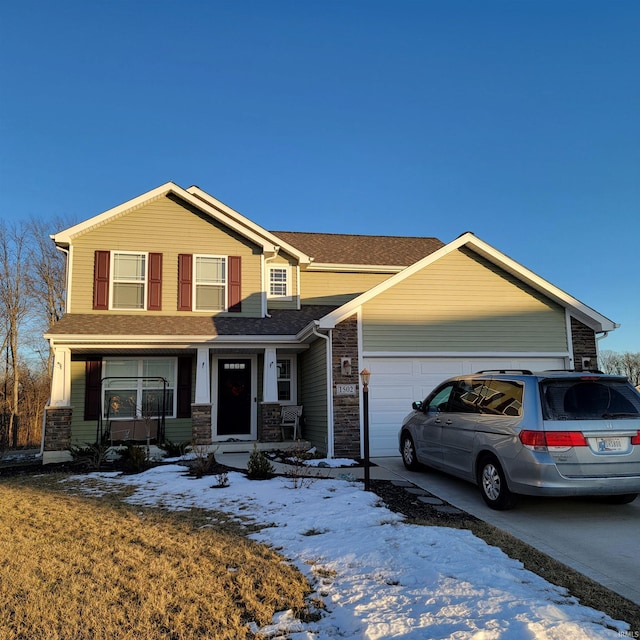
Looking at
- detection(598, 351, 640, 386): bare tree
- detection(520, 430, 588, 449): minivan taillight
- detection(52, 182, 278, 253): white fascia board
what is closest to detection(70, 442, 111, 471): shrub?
detection(52, 182, 278, 253): white fascia board

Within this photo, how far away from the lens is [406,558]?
14.1 feet

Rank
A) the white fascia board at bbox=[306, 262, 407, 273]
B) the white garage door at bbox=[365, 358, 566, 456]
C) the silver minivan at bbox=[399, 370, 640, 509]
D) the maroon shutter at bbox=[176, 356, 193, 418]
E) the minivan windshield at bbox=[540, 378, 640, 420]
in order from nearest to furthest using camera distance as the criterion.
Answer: the silver minivan at bbox=[399, 370, 640, 509]
the minivan windshield at bbox=[540, 378, 640, 420]
the white garage door at bbox=[365, 358, 566, 456]
the maroon shutter at bbox=[176, 356, 193, 418]
the white fascia board at bbox=[306, 262, 407, 273]

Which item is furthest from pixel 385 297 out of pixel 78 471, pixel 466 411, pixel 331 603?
pixel 331 603

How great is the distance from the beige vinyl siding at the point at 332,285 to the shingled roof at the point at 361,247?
41 centimetres

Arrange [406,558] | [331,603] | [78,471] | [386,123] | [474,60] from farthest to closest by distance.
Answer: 1. [386,123]
2. [474,60]
3. [78,471]
4. [406,558]
5. [331,603]

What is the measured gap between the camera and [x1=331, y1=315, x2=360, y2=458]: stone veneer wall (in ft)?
35.1

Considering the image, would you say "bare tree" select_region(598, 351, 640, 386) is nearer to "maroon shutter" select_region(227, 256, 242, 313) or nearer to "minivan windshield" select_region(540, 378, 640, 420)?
"maroon shutter" select_region(227, 256, 242, 313)

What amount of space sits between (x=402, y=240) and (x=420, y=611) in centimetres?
1626

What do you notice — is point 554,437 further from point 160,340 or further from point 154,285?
point 154,285

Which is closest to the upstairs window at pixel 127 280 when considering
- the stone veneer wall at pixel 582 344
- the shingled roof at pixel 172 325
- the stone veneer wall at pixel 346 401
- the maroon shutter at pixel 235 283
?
the shingled roof at pixel 172 325

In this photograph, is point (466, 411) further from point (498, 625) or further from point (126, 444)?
point (126, 444)

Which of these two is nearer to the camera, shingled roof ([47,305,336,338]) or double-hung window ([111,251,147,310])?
shingled roof ([47,305,336,338])

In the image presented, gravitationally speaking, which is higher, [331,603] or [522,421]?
[522,421]

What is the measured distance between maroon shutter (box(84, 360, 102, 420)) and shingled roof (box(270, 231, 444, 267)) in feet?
22.1
